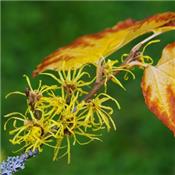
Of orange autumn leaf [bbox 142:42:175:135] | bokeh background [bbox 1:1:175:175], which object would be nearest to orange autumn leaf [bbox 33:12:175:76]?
orange autumn leaf [bbox 142:42:175:135]

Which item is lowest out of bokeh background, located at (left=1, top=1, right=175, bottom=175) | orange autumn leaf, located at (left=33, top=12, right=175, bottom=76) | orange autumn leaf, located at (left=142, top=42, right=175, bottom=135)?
orange autumn leaf, located at (left=142, top=42, right=175, bottom=135)

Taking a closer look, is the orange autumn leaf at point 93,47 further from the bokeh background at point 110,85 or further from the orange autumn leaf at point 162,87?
the bokeh background at point 110,85

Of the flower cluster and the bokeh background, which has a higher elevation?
the bokeh background

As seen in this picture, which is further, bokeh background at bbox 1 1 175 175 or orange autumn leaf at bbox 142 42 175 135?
bokeh background at bbox 1 1 175 175

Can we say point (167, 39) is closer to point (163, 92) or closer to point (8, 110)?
point (8, 110)

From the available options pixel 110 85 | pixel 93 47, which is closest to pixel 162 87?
pixel 93 47

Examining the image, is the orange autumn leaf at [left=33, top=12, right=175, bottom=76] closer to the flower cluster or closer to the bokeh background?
the flower cluster

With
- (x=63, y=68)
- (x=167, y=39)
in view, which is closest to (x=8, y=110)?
(x=167, y=39)

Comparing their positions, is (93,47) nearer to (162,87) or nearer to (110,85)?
(162,87)
